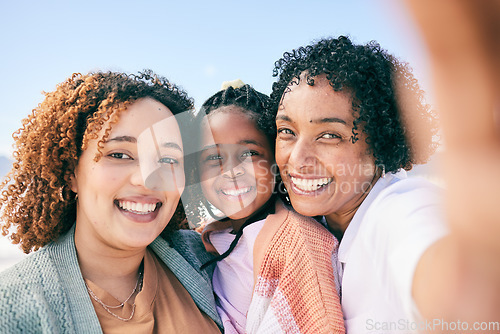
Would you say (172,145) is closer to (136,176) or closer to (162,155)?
(162,155)

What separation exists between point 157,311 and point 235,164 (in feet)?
3.34

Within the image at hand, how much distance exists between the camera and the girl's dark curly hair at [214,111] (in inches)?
109

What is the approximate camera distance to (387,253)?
54.8 inches

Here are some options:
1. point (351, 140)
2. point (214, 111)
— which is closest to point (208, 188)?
point (214, 111)

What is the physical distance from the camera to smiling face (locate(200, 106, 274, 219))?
265 centimetres

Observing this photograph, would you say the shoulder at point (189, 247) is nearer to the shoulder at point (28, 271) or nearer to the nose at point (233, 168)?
the nose at point (233, 168)

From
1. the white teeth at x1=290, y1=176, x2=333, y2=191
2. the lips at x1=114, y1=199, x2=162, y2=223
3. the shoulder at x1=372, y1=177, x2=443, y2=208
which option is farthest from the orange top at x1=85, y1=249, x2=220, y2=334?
the shoulder at x1=372, y1=177, x2=443, y2=208

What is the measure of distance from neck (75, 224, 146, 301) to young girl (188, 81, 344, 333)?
1.84 ft

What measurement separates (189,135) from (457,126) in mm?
2243

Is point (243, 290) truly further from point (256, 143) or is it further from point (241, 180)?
point (256, 143)

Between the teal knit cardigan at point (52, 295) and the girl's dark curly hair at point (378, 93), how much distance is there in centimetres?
133

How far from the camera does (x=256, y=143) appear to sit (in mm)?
2734

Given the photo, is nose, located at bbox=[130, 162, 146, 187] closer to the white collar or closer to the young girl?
the young girl

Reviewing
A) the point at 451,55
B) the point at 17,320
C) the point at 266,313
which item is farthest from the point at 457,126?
the point at 17,320
